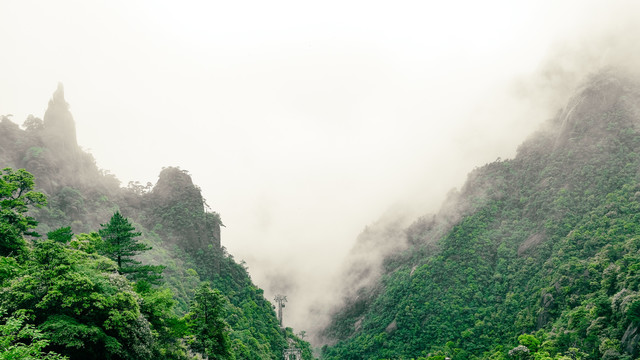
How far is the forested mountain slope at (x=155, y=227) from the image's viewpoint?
3709cm

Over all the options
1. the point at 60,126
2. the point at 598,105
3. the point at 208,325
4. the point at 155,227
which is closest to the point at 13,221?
the point at 208,325

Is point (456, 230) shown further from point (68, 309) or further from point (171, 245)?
point (68, 309)

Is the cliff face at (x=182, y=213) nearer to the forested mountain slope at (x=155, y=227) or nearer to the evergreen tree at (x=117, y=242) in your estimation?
the forested mountain slope at (x=155, y=227)

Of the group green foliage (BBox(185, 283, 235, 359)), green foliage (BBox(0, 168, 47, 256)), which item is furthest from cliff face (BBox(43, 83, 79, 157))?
green foliage (BBox(185, 283, 235, 359))

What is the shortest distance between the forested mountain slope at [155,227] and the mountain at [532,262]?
40.3m

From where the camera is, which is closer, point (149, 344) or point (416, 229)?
point (149, 344)

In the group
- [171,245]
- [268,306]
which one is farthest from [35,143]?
[268,306]

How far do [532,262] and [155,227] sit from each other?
3961 inches

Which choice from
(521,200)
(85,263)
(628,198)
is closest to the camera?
(85,263)

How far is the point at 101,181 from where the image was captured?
4331 inches

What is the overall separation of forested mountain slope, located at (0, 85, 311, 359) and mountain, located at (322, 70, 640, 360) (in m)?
40.3

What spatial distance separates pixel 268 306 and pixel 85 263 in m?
99.0

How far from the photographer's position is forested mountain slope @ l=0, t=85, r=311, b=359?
37.1 metres

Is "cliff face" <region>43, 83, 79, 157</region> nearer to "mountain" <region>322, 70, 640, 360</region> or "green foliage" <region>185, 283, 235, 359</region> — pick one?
"green foliage" <region>185, 283, 235, 359</region>
